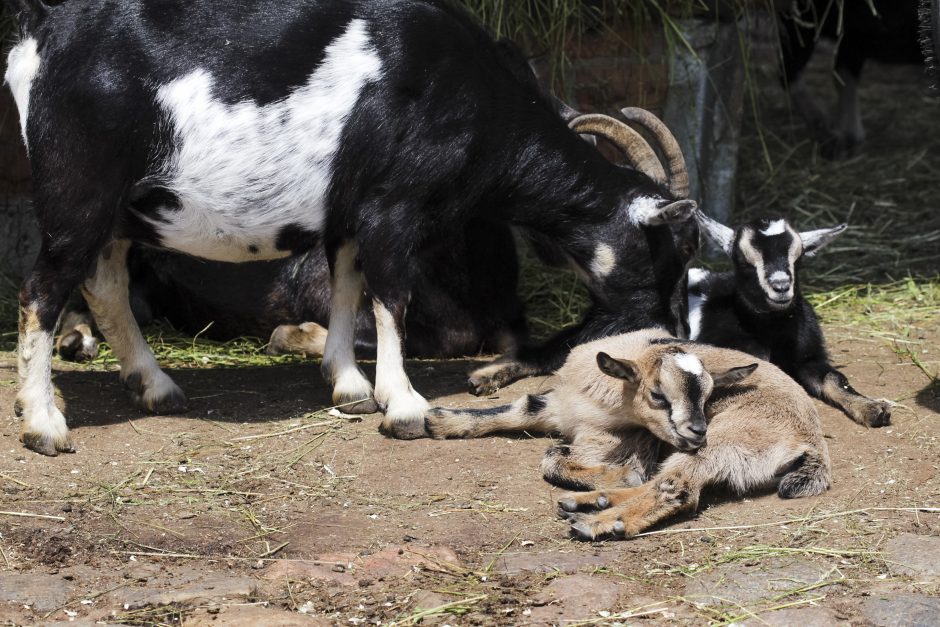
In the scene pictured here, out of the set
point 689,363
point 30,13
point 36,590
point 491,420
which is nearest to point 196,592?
point 36,590

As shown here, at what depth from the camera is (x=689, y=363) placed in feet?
14.9

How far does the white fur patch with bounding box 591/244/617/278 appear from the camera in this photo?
224 inches

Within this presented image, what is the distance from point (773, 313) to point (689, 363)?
4.26 feet

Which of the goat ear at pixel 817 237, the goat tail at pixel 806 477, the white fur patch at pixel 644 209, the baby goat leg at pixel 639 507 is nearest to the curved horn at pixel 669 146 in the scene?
the white fur patch at pixel 644 209

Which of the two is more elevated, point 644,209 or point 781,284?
point 644,209

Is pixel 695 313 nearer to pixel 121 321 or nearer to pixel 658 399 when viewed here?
pixel 658 399

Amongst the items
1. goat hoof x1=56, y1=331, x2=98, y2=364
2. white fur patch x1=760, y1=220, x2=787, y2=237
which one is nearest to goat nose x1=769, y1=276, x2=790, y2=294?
white fur patch x1=760, y1=220, x2=787, y2=237

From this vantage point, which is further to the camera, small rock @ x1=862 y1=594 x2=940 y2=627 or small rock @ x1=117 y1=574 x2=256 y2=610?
small rock @ x1=117 y1=574 x2=256 y2=610

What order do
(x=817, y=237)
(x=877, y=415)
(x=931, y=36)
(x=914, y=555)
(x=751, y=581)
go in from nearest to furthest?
(x=751, y=581), (x=914, y=555), (x=877, y=415), (x=931, y=36), (x=817, y=237)

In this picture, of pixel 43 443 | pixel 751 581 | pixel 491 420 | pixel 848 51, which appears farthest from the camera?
pixel 848 51

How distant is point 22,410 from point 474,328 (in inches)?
97.0

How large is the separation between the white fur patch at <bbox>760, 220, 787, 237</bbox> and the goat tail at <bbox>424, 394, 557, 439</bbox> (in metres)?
1.39

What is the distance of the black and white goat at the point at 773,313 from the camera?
18.1 ft

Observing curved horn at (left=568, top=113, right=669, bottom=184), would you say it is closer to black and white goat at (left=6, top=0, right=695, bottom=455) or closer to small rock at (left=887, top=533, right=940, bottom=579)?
black and white goat at (left=6, top=0, right=695, bottom=455)
